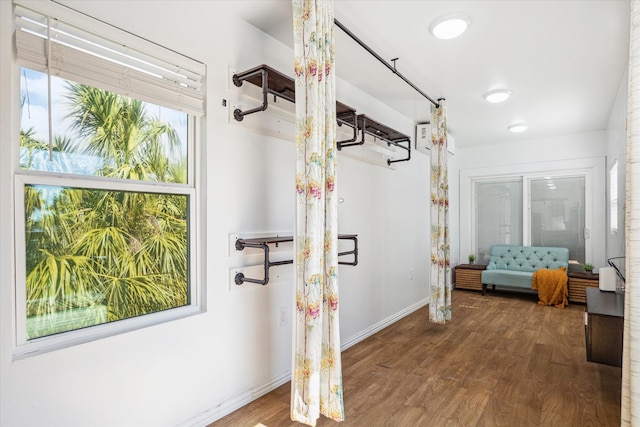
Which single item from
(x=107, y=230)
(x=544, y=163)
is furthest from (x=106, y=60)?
(x=544, y=163)

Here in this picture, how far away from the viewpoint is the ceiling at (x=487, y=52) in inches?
90.3

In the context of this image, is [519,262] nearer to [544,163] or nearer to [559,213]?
[559,213]

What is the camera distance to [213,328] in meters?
2.10

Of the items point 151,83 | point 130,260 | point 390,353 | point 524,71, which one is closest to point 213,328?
point 130,260

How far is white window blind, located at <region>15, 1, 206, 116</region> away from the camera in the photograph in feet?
4.70

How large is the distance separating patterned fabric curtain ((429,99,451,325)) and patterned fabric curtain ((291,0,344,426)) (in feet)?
7.02

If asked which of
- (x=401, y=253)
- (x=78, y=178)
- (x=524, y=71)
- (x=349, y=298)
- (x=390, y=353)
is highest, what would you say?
(x=524, y=71)

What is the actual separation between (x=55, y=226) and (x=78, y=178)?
238 millimetres

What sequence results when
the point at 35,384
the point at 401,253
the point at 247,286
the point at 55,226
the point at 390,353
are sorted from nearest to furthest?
1. the point at 35,384
2. the point at 55,226
3. the point at 247,286
4. the point at 390,353
5. the point at 401,253

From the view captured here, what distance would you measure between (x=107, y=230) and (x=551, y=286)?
5.69 metres

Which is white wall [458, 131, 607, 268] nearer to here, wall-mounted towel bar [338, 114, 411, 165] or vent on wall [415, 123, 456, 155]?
vent on wall [415, 123, 456, 155]

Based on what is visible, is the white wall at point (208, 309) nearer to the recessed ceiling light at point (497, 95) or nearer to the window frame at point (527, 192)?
the recessed ceiling light at point (497, 95)

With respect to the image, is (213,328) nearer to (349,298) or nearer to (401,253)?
(349,298)

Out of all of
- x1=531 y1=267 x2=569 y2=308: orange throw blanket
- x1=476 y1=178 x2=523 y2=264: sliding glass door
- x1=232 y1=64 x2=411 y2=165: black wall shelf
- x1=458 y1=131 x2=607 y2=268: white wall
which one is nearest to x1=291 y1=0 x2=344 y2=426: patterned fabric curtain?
x1=232 y1=64 x2=411 y2=165: black wall shelf
